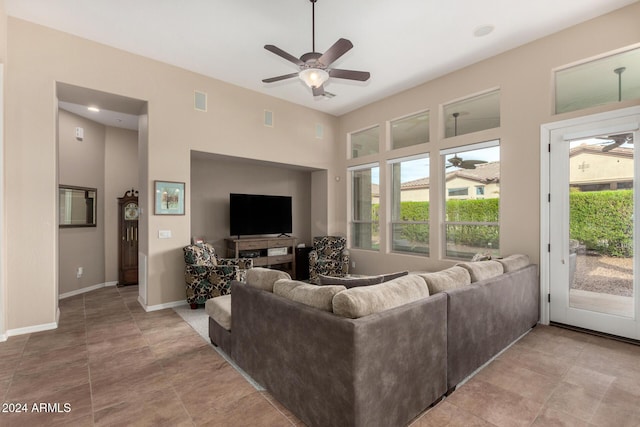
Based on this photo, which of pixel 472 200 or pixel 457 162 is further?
pixel 457 162

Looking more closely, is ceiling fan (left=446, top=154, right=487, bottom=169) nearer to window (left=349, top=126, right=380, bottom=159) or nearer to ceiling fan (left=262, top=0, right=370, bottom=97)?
window (left=349, top=126, right=380, bottom=159)

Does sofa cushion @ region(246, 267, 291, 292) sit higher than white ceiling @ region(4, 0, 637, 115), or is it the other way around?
white ceiling @ region(4, 0, 637, 115)

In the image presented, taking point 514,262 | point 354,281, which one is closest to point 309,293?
point 354,281

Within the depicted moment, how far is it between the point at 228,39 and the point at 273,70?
0.93 meters

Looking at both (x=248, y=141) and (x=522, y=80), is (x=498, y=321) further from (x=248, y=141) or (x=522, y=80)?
(x=248, y=141)

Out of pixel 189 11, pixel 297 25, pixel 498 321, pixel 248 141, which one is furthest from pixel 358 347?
pixel 248 141

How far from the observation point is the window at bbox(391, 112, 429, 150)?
525 centimetres

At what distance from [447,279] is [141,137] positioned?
4.73 meters

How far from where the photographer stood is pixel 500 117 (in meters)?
4.20

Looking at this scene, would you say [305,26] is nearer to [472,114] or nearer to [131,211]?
[472,114]

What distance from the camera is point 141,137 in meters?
4.63

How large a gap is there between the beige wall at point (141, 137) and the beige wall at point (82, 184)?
1742 millimetres

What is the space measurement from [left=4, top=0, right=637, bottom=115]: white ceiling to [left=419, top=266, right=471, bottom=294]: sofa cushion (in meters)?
2.78

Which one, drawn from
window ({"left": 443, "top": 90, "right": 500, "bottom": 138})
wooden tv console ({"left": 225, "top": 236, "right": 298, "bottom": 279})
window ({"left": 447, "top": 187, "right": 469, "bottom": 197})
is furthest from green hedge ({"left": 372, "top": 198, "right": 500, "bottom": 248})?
wooden tv console ({"left": 225, "top": 236, "right": 298, "bottom": 279})
